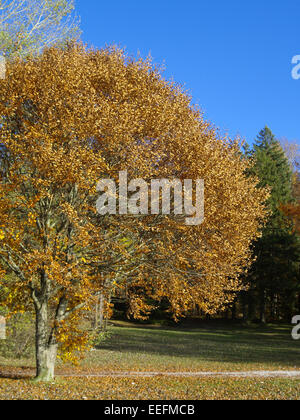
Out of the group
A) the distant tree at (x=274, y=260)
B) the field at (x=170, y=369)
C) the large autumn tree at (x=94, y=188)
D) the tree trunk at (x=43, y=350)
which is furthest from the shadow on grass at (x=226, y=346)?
the large autumn tree at (x=94, y=188)

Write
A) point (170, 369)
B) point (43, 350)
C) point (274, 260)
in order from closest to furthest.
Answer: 1. point (43, 350)
2. point (170, 369)
3. point (274, 260)

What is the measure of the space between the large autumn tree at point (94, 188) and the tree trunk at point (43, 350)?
0.03 m

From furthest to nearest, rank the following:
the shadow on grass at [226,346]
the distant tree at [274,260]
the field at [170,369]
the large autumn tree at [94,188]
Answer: the distant tree at [274,260], the shadow on grass at [226,346], the large autumn tree at [94,188], the field at [170,369]

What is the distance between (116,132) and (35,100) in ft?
9.20

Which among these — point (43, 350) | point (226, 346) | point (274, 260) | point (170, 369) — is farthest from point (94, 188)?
point (274, 260)

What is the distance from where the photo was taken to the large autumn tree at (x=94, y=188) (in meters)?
13.1

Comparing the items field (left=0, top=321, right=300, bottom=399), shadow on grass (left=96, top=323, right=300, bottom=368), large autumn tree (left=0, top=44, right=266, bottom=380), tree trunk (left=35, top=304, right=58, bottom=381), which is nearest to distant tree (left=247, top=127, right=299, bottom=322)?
shadow on grass (left=96, top=323, right=300, bottom=368)

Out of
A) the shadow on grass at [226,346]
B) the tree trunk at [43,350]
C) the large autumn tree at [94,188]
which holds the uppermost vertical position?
the large autumn tree at [94,188]

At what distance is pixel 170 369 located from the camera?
2000 centimetres

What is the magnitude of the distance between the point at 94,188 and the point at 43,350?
231 inches

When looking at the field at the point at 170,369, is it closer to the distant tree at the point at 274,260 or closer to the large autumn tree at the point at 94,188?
the large autumn tree at the point at 94,188

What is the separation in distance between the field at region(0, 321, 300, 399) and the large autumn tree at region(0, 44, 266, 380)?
6.34 ft

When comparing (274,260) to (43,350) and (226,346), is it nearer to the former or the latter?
(226,346)
